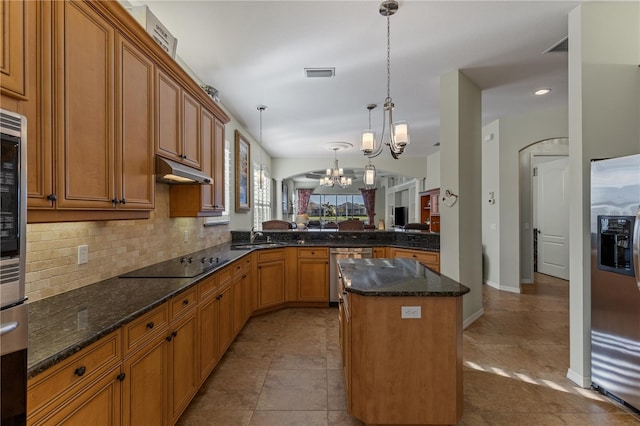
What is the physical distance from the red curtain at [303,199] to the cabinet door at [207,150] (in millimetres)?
11247

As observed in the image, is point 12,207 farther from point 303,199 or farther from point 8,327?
point 303,199

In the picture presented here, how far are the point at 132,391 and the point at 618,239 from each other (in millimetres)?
3136

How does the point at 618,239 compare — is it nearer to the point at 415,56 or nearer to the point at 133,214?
the point at 415,56

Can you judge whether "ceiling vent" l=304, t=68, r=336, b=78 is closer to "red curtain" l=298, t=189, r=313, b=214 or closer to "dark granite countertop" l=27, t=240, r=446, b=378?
"dark granite countertop" l=27, t=240, r=446, b=378

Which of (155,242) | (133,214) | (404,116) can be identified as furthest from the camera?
(404,116)

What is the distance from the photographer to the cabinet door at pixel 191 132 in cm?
260

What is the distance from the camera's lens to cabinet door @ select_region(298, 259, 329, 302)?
4.39 meters

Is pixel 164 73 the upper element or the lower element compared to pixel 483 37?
lower

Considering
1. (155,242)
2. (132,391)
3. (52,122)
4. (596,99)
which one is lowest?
(132,391)

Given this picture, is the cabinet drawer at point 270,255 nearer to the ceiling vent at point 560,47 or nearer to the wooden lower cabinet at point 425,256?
the wooden lower cabinet at point 425,256

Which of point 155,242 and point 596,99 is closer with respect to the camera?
point 596,99

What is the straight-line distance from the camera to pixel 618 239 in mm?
2139

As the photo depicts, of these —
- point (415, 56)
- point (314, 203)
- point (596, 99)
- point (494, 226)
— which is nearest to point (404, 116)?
point (415, 56)

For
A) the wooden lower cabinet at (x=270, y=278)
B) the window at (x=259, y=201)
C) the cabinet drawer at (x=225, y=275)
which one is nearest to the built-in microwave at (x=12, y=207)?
the cabinet drawer at (x=225, y=275)
